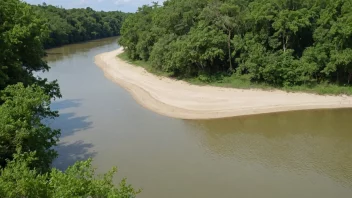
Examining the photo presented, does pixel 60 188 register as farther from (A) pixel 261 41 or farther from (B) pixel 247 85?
(A) pixel 261 41

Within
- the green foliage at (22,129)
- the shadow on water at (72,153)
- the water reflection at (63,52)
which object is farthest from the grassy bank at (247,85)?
the water reflection at (63,52)

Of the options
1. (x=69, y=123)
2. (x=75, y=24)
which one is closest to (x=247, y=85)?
(x=69, y=123)

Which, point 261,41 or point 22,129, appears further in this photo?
point 261,41

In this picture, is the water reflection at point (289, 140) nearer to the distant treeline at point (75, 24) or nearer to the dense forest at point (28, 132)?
the dense forest at point (28, 132)

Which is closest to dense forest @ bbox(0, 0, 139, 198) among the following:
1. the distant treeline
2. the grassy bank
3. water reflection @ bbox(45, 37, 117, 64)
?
the grassy bank

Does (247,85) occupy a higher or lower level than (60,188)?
lower

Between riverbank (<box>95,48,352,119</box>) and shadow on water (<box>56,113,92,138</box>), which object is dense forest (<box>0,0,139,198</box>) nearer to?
shadow on water (<box>56,113,92,138</box>)
